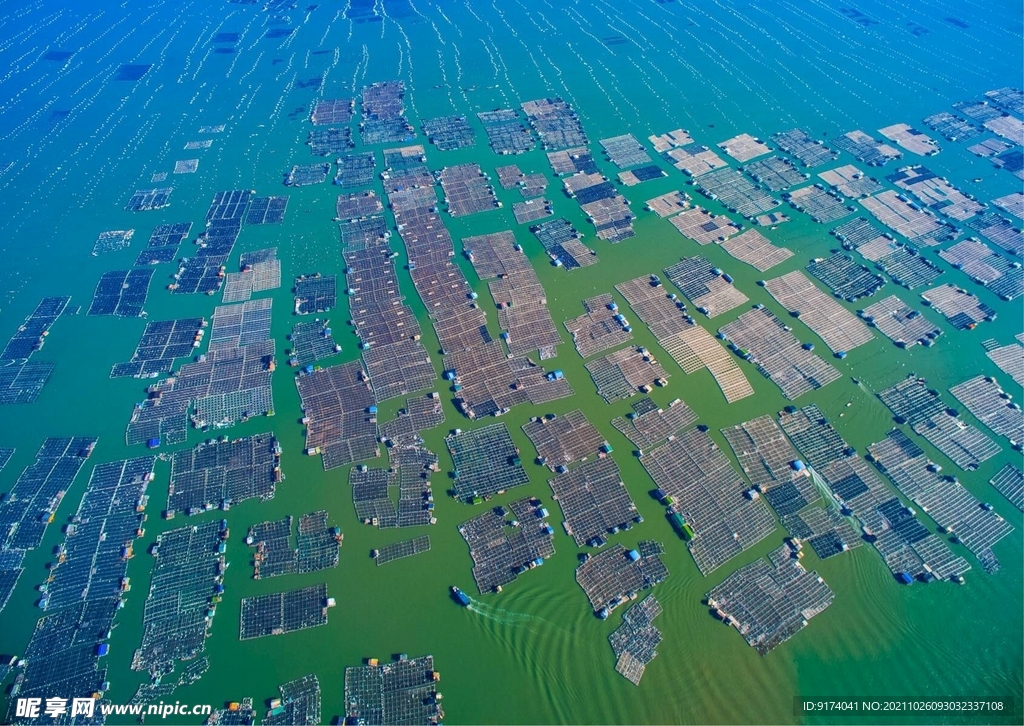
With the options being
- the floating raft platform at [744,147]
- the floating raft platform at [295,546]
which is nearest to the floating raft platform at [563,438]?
the floating raft platform at [295,546]

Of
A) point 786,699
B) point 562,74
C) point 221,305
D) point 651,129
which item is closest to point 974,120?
point 651,129

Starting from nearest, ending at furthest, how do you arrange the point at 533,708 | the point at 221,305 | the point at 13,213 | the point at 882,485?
the point at 533,708, the point at 882,485, the point at 221,305, the point at 13,213

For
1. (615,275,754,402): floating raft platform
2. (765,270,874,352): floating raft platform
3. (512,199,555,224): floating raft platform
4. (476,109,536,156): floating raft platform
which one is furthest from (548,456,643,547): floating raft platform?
(476,109,536,156): floating raft platform

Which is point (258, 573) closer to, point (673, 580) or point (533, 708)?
point (533, 708)

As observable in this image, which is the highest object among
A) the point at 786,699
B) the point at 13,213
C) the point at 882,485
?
the point at 13,213

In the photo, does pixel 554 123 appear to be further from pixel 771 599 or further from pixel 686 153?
pixel 771 599

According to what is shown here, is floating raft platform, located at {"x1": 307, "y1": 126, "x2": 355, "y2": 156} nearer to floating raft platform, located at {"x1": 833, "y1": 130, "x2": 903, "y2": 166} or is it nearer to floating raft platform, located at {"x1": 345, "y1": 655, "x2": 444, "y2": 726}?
floating raft platform, located at {"x1": 345, "y1": 655, "x2": 444, "y2": 726}

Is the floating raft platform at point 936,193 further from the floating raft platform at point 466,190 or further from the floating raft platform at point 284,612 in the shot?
the floating raft platform at point 284,612
